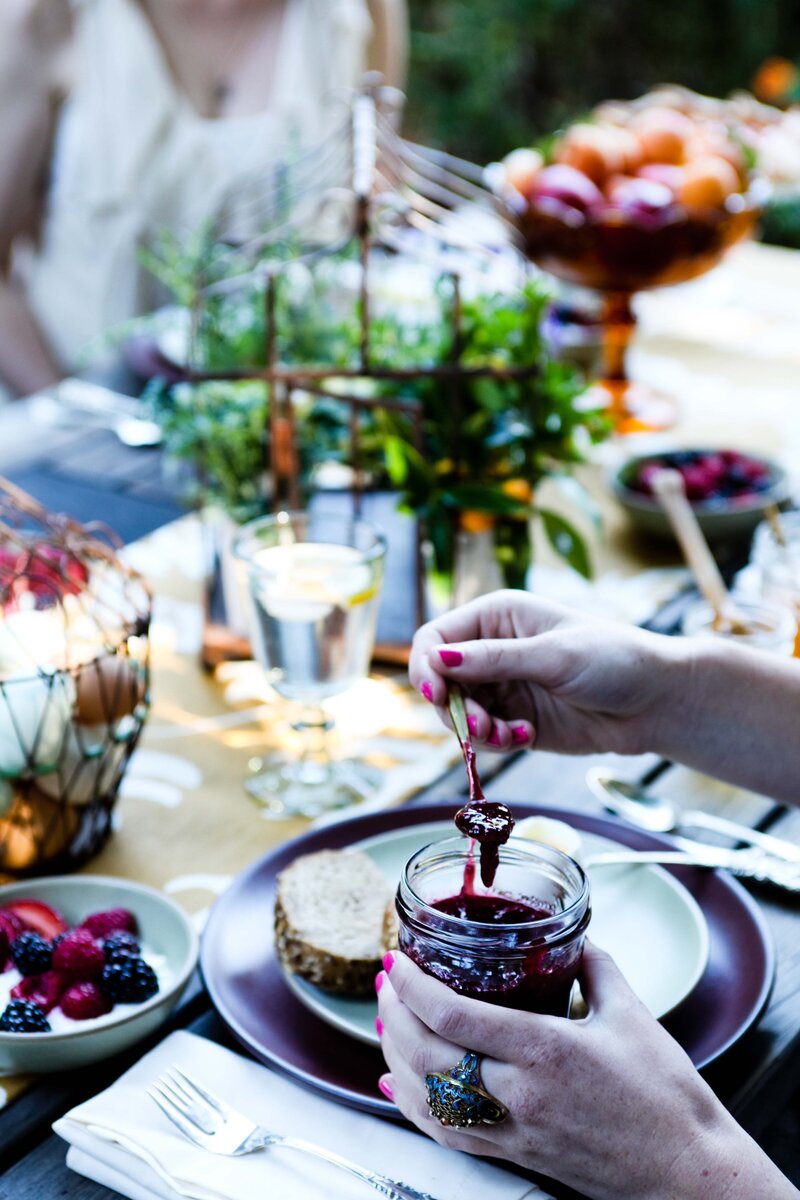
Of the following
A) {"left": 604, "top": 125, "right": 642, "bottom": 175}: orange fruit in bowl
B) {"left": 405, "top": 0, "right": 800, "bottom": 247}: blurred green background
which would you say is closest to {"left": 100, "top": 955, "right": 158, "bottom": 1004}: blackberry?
{"left": 604, "top": 125, "right": 642, "bottom": 175}: orange fruit in bowl

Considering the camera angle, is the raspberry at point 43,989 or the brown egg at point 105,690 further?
the brown egg at point 105,690

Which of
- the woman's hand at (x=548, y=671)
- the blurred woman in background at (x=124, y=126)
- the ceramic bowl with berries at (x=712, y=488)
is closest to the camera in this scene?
the woman's hand at (x=548, y=671)

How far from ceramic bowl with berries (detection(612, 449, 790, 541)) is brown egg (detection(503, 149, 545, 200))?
0.55 metres

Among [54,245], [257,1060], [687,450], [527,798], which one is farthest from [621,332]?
[54,245]

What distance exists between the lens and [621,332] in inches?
83.6

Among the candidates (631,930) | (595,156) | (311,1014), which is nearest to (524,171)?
(595,156)

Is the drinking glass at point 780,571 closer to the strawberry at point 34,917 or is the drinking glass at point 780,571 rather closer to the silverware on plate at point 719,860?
the silverware on plate at point 719,860

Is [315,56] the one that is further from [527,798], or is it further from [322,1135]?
[322,1135]

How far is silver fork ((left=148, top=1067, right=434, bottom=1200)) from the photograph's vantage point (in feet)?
2.33

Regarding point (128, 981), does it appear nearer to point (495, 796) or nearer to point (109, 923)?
point (109, 923)

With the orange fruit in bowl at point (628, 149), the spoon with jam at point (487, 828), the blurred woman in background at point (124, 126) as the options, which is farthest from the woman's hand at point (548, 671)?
the blurred woman in background at point (124, 126)

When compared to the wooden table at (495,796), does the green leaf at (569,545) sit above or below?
above

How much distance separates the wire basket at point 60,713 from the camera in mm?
972

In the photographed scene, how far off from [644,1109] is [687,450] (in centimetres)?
127
